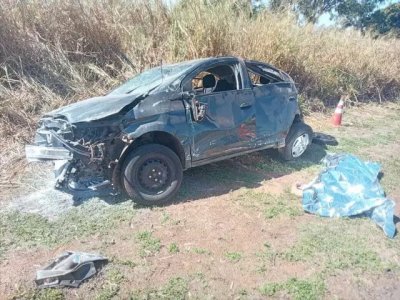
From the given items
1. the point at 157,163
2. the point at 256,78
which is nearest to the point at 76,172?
the point at 157,163

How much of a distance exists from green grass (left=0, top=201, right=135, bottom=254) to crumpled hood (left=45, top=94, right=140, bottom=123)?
1131 millimetres

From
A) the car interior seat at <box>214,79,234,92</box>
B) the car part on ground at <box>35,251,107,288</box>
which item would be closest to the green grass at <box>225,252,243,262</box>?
the car part on ground at <box>35,251,107,288</box>

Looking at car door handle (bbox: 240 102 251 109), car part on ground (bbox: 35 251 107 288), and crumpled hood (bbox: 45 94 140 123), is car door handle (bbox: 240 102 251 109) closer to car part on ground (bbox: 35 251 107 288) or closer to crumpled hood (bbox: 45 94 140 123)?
crumpled hood (bbox: 45 94 140 123)

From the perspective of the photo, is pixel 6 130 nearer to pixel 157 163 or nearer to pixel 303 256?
pixel 157 163

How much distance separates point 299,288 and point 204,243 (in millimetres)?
1085

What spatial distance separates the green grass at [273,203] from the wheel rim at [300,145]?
1.37m

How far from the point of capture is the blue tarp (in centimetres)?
438

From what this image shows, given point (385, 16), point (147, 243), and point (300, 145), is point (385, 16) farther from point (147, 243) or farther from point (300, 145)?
point (147, 243)

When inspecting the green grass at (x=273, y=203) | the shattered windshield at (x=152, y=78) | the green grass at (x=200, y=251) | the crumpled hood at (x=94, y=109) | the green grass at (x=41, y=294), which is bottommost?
the green grass at (x=273, y=203)

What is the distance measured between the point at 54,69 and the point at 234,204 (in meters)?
5.02

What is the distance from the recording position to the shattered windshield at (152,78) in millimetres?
5035

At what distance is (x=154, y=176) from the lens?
15.3ft

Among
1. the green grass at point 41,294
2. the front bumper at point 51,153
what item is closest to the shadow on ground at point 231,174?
the front bumper at point 51,153

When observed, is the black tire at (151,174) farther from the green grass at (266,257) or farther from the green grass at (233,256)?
the green grass at (266,257)
